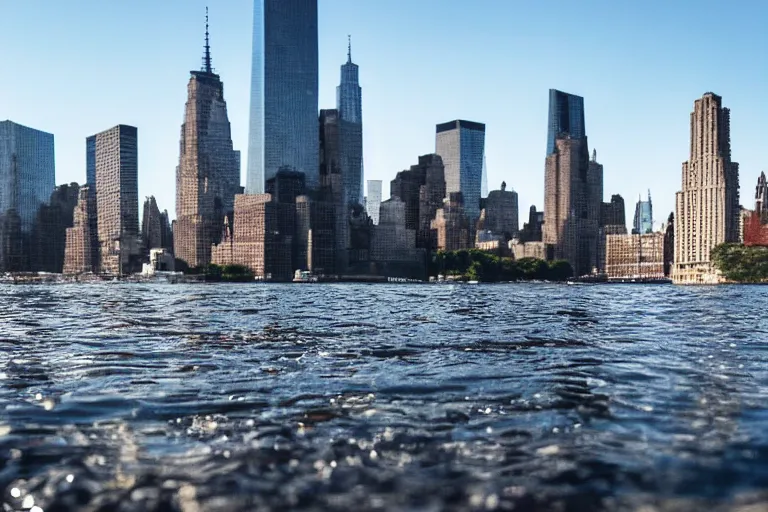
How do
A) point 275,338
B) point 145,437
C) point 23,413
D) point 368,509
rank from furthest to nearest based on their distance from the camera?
point 275,338 → point 23,413 → point 145,437 → point 368,509

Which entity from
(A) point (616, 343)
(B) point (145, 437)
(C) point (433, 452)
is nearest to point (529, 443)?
(C) point (433, 452)

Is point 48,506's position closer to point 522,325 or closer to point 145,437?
point 145,437

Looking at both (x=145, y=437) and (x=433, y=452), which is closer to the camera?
(x=433, y=452)

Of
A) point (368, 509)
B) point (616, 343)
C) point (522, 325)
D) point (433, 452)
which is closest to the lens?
point (368, 509)

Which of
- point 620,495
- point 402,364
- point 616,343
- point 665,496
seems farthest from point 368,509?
point 616,343

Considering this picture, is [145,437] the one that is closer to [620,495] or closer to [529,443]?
[529,443]

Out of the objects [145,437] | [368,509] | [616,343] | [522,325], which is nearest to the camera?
[368,509]
